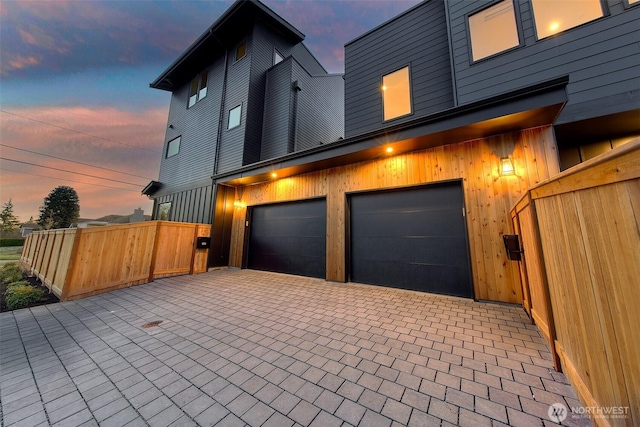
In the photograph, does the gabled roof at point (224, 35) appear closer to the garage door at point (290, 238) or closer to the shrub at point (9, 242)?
the garage door at point (290, 238)

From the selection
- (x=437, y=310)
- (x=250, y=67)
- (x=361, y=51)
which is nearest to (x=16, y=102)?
(x=250, y=67)

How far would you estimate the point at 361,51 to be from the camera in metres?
6.53

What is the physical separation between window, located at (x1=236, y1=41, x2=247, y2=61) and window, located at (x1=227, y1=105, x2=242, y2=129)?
2.40 m

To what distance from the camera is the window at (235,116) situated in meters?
8.51

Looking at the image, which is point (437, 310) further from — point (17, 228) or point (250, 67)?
point (17, 228)

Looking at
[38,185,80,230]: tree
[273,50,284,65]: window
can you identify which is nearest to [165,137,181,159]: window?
[273,50,284,65]: window

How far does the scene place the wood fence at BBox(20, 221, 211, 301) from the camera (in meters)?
4.37

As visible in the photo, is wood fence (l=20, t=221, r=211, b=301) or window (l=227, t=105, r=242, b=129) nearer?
wood fence (l=20, t=221, r=211, b=301)

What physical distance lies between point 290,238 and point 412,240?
11.3 feet

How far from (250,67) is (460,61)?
7.55m

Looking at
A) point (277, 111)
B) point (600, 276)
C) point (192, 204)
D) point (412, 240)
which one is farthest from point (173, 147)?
point (600, 276)

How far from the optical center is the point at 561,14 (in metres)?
3.88

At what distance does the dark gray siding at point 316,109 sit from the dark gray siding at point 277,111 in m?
0.36

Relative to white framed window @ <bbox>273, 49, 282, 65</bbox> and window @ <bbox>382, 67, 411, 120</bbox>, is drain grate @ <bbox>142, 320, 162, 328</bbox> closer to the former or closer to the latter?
window @ <bbox>382, 67, 411, 120</bbox>
